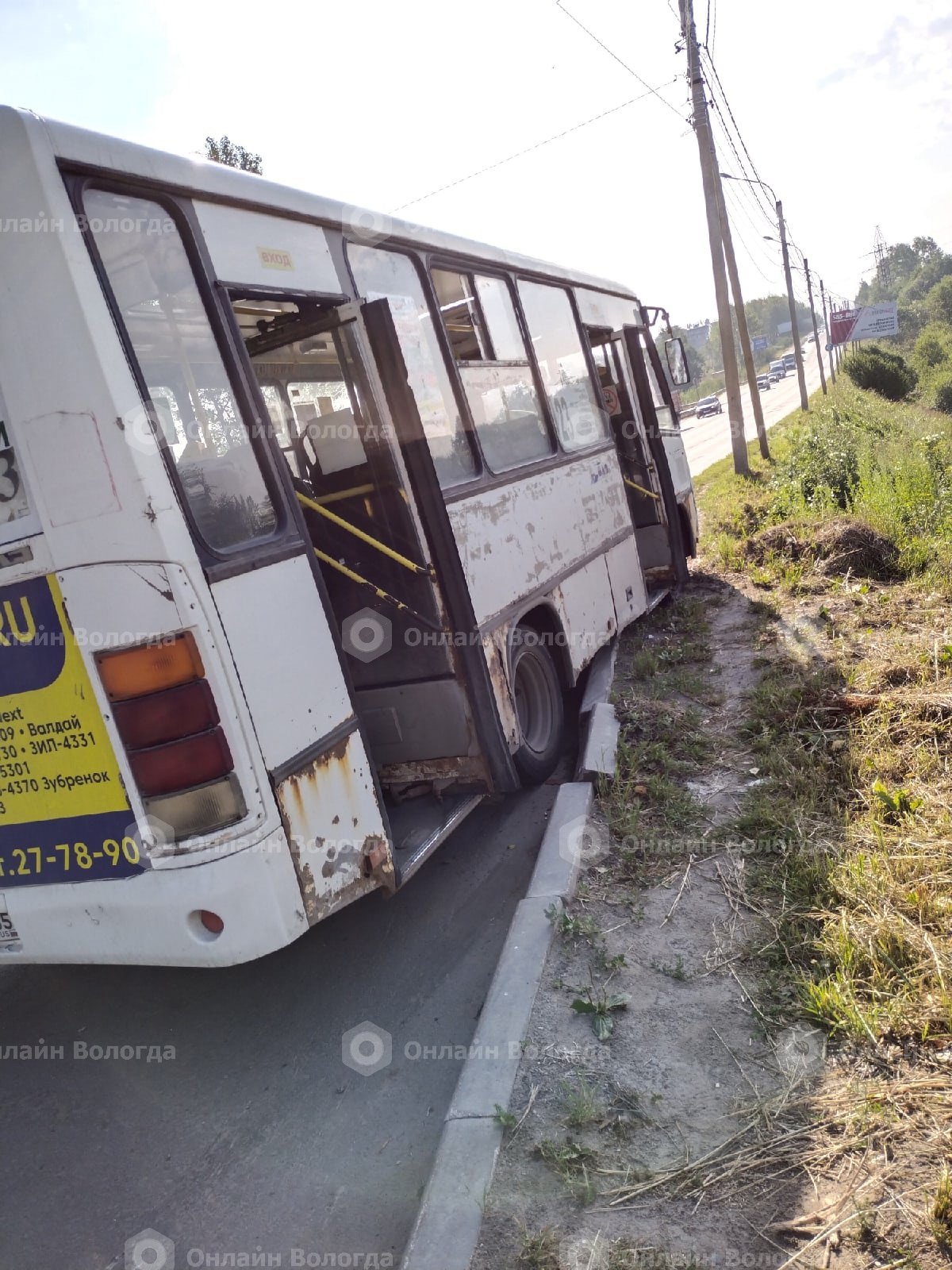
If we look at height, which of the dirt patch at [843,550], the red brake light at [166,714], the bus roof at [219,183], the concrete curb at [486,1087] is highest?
the bus roof at [219,183]

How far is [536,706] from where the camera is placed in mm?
5508

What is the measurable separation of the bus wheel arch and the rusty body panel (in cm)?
154

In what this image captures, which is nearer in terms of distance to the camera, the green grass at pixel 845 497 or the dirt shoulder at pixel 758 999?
the dirt shoulder at pixel 758 999

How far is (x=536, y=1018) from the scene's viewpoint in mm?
3061

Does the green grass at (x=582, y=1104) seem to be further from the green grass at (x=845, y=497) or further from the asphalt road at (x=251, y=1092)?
the green grass at (x=845, y=497)

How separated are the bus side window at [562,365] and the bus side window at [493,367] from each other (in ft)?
0.94

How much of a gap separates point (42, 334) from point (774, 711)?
422 cm

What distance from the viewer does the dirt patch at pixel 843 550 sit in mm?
8117

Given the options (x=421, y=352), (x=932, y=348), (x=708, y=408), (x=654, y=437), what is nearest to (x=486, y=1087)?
(x=421, y=352)

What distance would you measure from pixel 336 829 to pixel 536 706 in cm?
238

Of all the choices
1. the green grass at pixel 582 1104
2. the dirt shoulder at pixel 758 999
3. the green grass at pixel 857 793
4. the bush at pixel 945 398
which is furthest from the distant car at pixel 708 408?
the green grass at pixel 582 1104

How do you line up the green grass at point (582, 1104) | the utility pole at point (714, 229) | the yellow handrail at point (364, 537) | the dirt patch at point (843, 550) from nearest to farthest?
the green grass at point (582, 1104), the yellow handrail at point (364, 537), the dirt patch at point (843, 550), the utility pole at point (714, 229)

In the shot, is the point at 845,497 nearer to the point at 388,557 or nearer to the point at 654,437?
the point at 654,437

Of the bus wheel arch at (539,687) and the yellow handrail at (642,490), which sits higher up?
the yellow handrail at (642,490)
